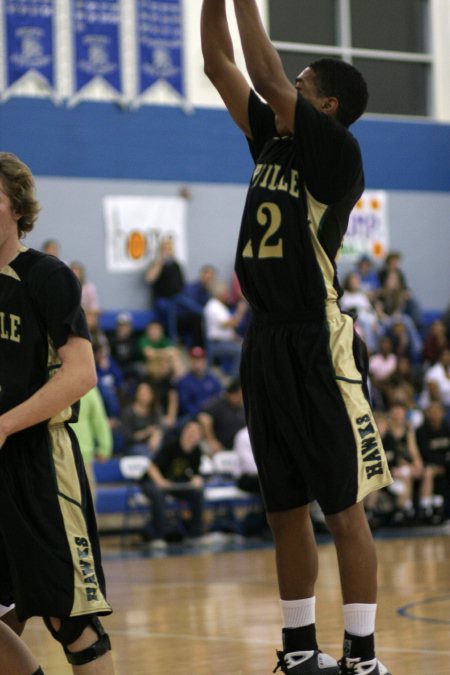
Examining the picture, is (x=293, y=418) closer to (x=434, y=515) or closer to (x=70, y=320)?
(x=70, y=320)

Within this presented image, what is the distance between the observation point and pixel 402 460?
15.5 m

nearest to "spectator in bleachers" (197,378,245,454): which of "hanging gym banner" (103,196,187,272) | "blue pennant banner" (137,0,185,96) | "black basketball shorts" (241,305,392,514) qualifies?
"hanging gym banner" (103,196,187,272)

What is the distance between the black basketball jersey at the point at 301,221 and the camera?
4.52 metres

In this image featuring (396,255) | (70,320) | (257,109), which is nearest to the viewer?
(70,320)

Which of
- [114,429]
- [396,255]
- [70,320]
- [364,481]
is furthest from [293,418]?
[396,255]

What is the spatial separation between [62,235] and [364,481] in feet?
47.3

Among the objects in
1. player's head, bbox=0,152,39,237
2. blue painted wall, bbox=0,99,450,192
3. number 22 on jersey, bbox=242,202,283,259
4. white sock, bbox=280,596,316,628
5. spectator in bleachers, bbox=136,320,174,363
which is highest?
blue painted wall, bbox=0,99,450,192

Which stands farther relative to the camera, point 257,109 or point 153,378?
point 153,378

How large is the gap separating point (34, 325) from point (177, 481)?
10.3 metres

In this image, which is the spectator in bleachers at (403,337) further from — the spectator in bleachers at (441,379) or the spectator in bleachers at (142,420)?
the spectator in bleachers at (142,420)

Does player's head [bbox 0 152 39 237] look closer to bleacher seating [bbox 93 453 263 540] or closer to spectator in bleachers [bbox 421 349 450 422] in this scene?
bleacher seating [bbox 93 453 263 540]

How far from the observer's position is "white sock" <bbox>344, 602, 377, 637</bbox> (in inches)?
175

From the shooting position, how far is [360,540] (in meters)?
4.47

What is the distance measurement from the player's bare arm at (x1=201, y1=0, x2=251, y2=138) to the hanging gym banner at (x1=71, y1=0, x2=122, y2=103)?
46.7ft
